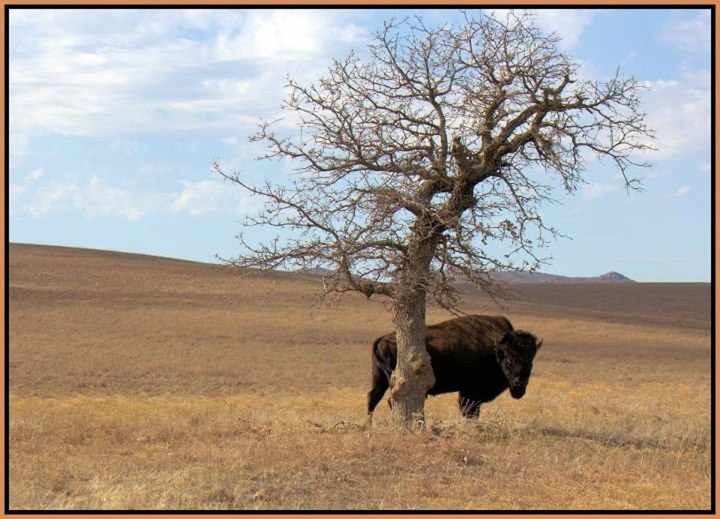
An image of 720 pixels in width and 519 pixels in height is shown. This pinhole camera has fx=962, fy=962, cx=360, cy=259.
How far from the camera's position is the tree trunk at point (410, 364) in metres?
16.6

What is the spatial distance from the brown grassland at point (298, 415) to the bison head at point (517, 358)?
76 centimetres

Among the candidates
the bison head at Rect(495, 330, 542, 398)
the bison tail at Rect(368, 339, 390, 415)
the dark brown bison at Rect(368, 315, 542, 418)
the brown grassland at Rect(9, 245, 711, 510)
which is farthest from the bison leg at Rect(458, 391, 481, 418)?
the bison tail at Rect(368, 339, 390, 415)

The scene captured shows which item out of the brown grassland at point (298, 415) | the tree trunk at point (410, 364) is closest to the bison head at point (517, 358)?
the brown grassland at point (298, 415)

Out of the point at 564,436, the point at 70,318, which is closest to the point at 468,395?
the point at 564,436

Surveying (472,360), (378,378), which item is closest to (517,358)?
(472,360)

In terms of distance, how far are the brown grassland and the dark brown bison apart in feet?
1.92

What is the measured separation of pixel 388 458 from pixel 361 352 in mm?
33367

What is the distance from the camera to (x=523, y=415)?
20.8 metres

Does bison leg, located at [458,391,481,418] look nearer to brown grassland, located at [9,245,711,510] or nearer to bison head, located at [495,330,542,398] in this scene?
brown grassland, located at [9,245,711,510]

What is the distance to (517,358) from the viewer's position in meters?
17.6

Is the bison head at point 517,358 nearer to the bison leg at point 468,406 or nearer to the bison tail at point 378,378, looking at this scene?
the bison leg at point 468,406

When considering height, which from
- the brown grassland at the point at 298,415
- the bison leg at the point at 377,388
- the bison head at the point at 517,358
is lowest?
the brown grassland at the point at 298,415

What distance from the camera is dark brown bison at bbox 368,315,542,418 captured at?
1766 cm

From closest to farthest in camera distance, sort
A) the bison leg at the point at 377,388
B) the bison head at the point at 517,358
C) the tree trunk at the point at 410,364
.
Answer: the tree trunk at the point at 410,364 < the bison head at the point at 517,358 < the bison leg at the point at 377,388
